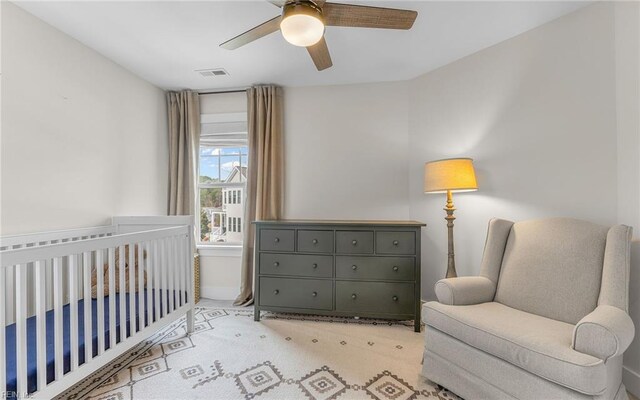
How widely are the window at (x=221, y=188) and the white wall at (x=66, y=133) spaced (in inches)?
21.8

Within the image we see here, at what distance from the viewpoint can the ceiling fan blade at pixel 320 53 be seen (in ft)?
5.79

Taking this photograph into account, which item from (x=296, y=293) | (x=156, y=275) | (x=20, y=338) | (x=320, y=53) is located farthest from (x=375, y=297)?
(x=20, y=338)

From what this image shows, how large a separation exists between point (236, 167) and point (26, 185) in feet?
5.92

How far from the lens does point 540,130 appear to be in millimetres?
2180

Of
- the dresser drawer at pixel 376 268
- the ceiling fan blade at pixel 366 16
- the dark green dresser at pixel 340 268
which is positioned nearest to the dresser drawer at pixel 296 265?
the dark green dresser at pixel 340 268

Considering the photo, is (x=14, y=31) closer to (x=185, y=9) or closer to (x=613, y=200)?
(x=185, y=9)

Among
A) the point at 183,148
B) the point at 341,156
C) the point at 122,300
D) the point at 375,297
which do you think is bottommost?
the point at 375,297

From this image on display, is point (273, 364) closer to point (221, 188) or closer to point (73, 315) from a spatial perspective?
point (73, 315)

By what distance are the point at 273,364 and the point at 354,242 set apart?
1.13m

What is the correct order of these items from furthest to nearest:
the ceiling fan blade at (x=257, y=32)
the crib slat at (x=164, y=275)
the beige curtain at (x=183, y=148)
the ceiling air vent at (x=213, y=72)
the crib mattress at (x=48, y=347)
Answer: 1. the beige curtain at (x=183, y=148)
2. the ceiling air vent at (x=213, y=72)
3. the crib slat at (x=164, y=275)
4. the ceiling fan blade at (x=257, y=32)
5. the crib mattress at (x=48, y=347)

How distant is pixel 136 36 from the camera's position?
7.47 feet

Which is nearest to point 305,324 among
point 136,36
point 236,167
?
point 236,167

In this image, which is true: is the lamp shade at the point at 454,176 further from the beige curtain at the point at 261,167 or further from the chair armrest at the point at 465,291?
the beige curtain at the point at 261,167

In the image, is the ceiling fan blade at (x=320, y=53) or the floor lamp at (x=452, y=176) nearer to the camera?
the ceiling fan blade at (x=320, y=53)
